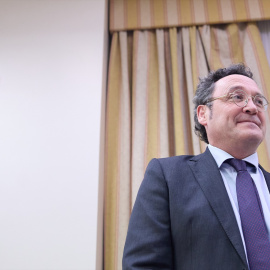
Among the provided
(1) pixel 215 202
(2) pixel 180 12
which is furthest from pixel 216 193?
(2) pixel 180 12

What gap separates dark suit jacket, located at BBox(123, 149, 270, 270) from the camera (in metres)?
0.71

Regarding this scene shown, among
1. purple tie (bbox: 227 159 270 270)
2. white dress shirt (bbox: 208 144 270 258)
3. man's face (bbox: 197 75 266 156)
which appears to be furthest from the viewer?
man's face (bbox: 197 75 266 156)

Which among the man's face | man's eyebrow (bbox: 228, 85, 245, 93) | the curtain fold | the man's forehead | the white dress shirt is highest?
the curtain fold

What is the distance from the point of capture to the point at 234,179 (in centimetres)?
88

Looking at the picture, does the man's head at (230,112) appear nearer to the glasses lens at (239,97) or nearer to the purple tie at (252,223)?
the glasses lens at (239,97)

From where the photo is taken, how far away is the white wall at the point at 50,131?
4.30ft

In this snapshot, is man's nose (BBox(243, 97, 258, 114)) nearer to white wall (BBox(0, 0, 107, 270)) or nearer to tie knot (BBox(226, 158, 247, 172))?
tie knot (BBox(226, 158, 247, 172))

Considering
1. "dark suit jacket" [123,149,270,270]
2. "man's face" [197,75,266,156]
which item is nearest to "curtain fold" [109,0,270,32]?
"man's face" [197,75,266,156]

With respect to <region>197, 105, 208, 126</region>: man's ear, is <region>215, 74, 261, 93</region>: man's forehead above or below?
above

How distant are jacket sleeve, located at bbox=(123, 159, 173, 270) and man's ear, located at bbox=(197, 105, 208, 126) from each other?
36cm

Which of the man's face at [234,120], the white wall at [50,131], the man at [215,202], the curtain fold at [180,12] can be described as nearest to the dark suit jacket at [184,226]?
the man at [215,202]

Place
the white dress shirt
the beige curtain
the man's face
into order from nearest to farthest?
1. the white dress shirt
2. the man's face
3. the beige curtain

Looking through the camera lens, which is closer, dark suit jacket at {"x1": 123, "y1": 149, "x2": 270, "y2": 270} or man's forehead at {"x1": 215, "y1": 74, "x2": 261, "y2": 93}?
dark suit jacket at {"x1": 123, "y1": 149, "x2": 270, "y2": 270}

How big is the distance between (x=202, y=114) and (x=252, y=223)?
0.52m
